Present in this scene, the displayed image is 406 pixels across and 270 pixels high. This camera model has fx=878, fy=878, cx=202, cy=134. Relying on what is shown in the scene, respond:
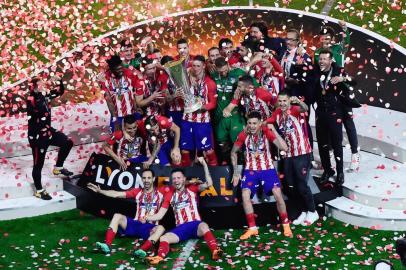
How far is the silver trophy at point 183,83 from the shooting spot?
11422 millimetres

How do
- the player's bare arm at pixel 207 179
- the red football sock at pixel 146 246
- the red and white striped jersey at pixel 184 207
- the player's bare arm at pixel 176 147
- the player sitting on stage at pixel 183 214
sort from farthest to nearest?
1. the player's bare arm at pixel 176 147
2. the player's bare arm at pixel 207 179
3. the red and white striped jersey at pixel 184 207
4. the player sitting on stage at pixel 183 214
5. the red football sock at pixel 146 246

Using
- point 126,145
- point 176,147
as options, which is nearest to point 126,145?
point 126,145

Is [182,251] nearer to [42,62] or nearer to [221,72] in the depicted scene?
[221,72]

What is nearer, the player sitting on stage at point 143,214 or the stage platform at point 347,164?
the player sitting on stage at point 143,214

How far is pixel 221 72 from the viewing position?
11.8 m

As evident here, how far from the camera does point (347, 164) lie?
500 inches

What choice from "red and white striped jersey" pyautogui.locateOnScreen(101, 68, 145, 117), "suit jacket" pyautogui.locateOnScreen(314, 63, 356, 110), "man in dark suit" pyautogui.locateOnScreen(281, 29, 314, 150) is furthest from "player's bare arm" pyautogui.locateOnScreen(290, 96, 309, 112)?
"red and white striped jersey" pyautogui.locateOnScreen(101, 68, 145, 117)

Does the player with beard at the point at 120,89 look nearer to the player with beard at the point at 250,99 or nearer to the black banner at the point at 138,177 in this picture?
the black banner at the point at 138,177

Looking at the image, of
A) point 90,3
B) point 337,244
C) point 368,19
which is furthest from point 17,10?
point 337,244

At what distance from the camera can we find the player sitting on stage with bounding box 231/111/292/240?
1103 centimetres

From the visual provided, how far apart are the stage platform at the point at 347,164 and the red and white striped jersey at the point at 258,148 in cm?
89

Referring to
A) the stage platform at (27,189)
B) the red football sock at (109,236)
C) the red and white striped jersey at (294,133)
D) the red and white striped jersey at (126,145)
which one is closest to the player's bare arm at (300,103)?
the red and white striped jersey at (294,133)

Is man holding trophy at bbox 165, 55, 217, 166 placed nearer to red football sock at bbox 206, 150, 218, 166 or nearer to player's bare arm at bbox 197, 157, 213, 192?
red football sock at bbox 206, 150, 218, 166

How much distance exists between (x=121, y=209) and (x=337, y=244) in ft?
9.46
